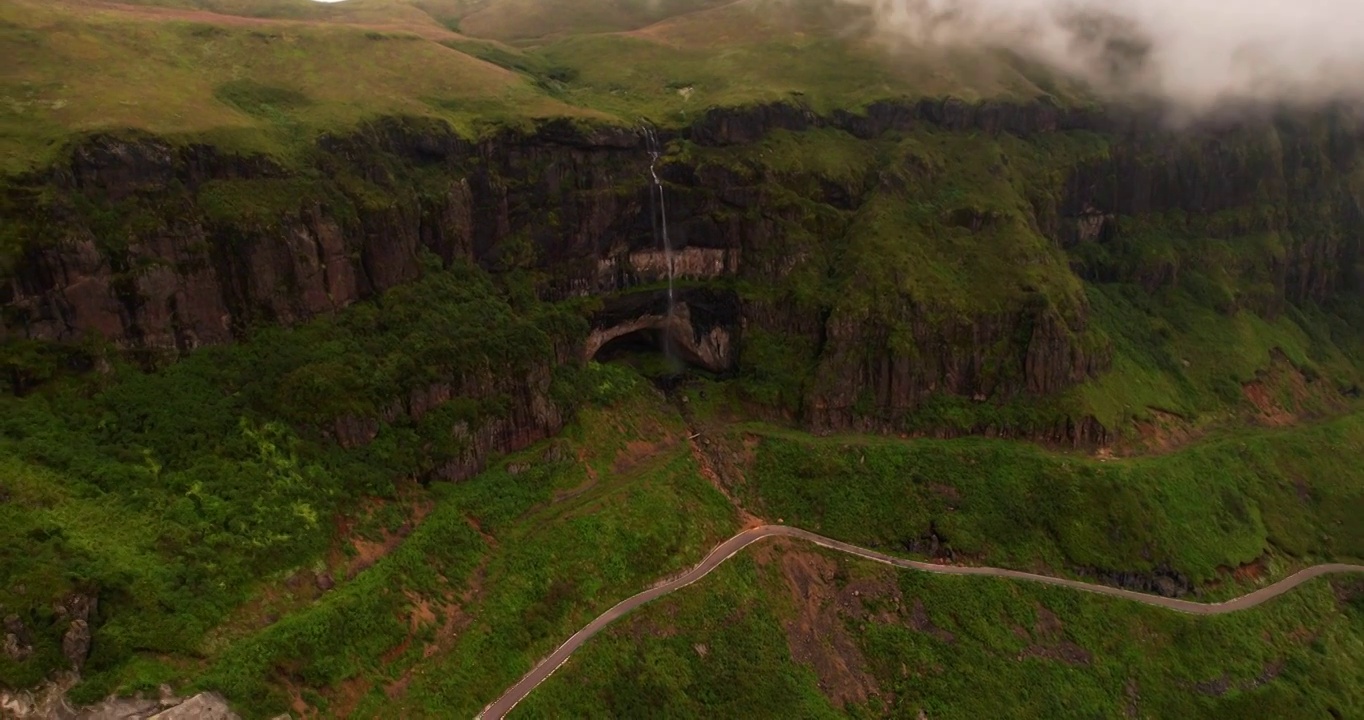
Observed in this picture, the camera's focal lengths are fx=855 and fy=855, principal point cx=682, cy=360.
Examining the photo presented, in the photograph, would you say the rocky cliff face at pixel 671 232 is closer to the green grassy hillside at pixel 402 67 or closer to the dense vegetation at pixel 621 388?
the dense vegetation at pixel 621 388

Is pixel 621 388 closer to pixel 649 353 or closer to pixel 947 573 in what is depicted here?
pixel 649 353

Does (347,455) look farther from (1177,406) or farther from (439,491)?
(1177,406)

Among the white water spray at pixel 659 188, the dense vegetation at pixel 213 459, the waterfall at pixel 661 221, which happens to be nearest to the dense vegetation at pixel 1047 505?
the waterfall at pixel 661 221

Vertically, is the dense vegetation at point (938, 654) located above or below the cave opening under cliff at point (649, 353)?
below

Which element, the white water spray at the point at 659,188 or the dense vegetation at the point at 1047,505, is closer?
the dense vegetation at the point at 1047,505

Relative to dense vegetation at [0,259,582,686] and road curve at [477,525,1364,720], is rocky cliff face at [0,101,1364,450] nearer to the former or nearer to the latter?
dense vegetation at [0,259,582,686]

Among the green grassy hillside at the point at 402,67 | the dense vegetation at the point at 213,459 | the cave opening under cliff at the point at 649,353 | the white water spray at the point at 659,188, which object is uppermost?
the green grassy hillside at the point at 402,67

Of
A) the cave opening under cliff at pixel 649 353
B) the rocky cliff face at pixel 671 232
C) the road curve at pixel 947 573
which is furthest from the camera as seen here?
the cave opening under cliff at pixel 649 353

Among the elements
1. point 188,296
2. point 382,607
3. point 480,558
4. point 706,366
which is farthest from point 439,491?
point 706,366
